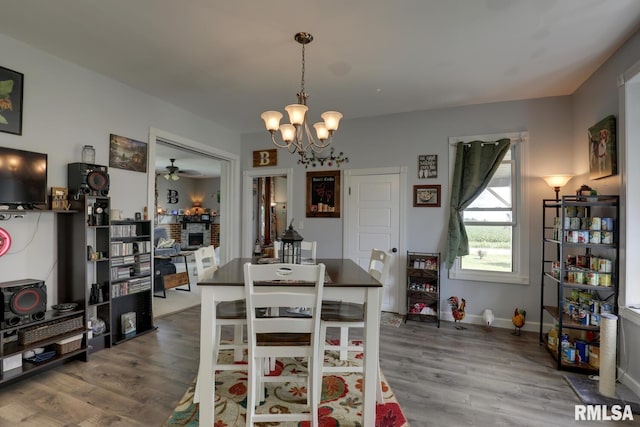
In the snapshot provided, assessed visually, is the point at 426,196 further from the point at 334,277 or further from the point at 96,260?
the point at 96,260

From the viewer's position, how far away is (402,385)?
92.3 inches

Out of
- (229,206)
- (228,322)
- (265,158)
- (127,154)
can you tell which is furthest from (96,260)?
(265,158)

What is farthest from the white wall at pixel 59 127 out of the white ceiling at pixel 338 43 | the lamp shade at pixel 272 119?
the lamp shade at pixel 272 119

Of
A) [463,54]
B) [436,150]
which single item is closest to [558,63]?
[463,54]

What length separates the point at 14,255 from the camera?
2467 mm

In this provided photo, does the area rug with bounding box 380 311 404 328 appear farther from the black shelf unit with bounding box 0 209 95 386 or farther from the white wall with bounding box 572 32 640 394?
the black shelf unit with bounding box 0 209 95 386

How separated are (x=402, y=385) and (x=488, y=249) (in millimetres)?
2248

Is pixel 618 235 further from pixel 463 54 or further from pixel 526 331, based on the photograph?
pixel 463 54

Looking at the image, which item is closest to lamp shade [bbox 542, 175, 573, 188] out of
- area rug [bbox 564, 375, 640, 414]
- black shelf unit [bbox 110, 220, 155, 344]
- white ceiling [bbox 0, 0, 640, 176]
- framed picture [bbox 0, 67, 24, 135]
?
white ceiling [bbox 0, 0, 640, 176]

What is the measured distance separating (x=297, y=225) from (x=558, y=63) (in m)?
3.57

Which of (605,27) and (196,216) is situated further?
(196,216)

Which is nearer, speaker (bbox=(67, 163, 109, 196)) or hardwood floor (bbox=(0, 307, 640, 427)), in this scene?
hardwood floor (bbox=(0, 307, 640, 427))

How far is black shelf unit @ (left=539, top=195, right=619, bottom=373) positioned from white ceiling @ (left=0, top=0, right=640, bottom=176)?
1326 mm
